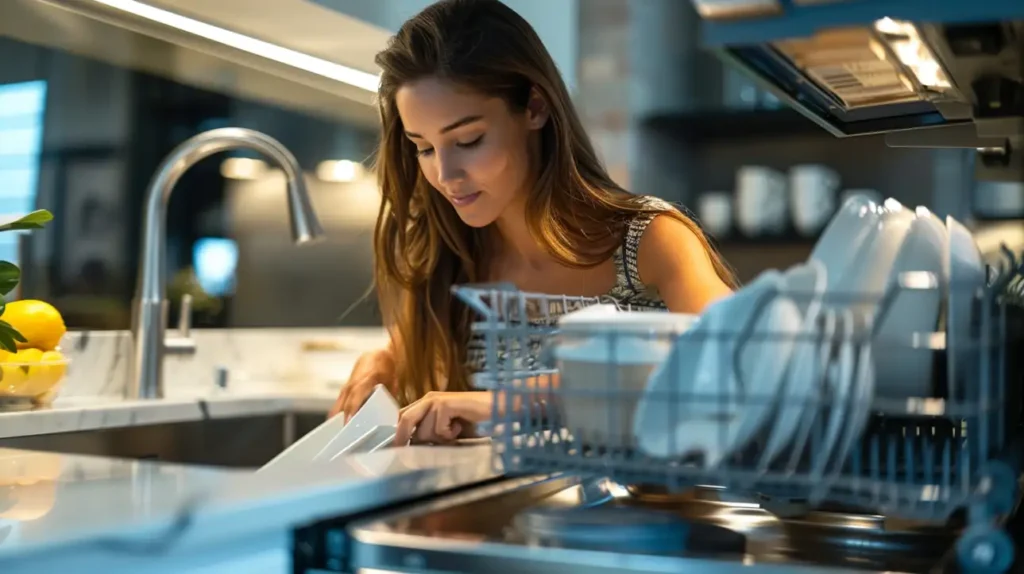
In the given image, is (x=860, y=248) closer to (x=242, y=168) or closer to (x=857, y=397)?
(x=857, y=397)

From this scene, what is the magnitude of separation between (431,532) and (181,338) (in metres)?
1.30

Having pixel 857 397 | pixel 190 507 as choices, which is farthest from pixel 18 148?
pixel 857 397

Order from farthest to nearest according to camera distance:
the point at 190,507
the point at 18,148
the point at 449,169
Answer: the point at 18,148, the point at 449,169, the point at 190,507

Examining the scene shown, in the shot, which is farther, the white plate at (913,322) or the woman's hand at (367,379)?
the woman's hand at (367,379)

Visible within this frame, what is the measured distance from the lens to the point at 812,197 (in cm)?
345

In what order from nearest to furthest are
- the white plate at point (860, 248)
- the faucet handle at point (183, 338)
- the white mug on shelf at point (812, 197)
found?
1. the white plate at point (860, 248)
2. the faucet handle at point (183, 338)
3. the white mug on shelf at point (812, 197)

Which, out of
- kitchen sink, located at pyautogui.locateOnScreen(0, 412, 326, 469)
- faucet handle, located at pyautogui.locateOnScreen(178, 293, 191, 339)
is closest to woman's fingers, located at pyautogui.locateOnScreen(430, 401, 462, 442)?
kitchen sink, located at pyautogui.locateOnScreen(0, 412, 326, 469)

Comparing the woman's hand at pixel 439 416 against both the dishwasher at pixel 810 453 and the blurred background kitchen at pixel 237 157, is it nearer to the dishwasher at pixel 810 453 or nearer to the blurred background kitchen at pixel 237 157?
the dishwasher at pixel 810 453

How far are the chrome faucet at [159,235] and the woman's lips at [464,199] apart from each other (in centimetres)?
45

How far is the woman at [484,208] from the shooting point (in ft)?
4.35

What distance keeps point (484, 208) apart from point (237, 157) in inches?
39.2

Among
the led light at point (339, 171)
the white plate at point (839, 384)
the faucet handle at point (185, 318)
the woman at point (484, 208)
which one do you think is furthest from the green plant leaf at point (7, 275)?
the led light at point (339, 171)

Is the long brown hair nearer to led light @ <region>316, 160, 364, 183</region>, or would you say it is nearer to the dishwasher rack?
the dishwasher rack

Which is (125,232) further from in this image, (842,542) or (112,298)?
(842,542)
